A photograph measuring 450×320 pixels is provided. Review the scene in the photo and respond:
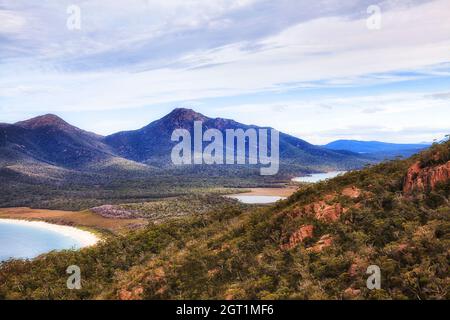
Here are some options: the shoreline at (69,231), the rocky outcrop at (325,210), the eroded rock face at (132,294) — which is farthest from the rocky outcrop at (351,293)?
the shoreline at (69,231)

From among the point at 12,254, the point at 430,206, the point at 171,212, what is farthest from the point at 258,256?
the point at 171,212

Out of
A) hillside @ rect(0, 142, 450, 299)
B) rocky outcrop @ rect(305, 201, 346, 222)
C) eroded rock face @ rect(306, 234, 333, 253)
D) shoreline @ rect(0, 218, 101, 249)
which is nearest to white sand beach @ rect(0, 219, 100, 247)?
shoreline @ rect(0, 218, 101, 249)

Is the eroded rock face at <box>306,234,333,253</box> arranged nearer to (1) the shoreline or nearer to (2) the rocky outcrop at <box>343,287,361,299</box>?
(2) the rocky outcrop at <box>343,287,361,299</box>

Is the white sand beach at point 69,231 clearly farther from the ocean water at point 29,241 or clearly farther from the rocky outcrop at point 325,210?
the rocky outcrop at point 325,210

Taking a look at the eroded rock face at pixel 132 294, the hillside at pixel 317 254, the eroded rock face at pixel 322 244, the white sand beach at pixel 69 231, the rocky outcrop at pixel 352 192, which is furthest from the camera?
the white sand beach at pixel 69 231
